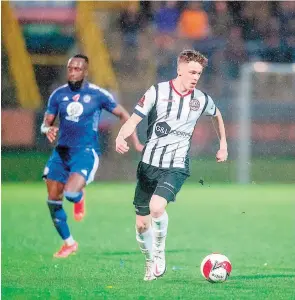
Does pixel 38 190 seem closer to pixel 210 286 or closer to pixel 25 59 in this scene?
pixel 25 59

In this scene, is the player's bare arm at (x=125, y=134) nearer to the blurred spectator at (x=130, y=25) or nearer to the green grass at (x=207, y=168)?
the green grass at (x=207, y=168)

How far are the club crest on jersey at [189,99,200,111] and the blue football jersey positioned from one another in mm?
2022

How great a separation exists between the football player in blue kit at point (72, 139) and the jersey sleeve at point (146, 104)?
6.55 feet

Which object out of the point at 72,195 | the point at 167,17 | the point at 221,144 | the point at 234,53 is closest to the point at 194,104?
the point at 221,144

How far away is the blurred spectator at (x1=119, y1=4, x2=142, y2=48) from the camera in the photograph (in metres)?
18.1

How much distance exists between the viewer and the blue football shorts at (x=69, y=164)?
915cm

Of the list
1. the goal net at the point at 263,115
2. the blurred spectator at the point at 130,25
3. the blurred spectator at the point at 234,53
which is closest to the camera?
the goal net at the point at 263,115

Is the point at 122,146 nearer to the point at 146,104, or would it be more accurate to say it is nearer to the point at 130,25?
the point at 146,104

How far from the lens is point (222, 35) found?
18984 mm

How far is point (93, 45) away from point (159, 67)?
2.24m

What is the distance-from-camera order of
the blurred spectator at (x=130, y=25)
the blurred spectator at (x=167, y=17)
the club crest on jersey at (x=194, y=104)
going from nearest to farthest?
the club crest on jersey at (x=194, y=104)
the blurred spectator at (x=130, y=25)
the blurred spectator at (x=167, y=17)

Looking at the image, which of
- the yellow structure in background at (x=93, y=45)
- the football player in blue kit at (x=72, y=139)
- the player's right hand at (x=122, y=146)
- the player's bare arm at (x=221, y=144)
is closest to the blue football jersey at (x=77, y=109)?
the football player in blue kit at (x=72, y=139)

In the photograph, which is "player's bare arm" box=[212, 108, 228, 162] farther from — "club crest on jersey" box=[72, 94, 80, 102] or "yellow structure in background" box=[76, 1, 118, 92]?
"yellow structure in background" box=[76, 1, 118, 92]

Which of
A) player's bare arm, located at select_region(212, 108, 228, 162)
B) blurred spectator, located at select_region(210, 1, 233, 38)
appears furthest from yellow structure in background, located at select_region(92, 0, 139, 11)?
player's bare arm, located at select_region(212, 108, 228, 162)
